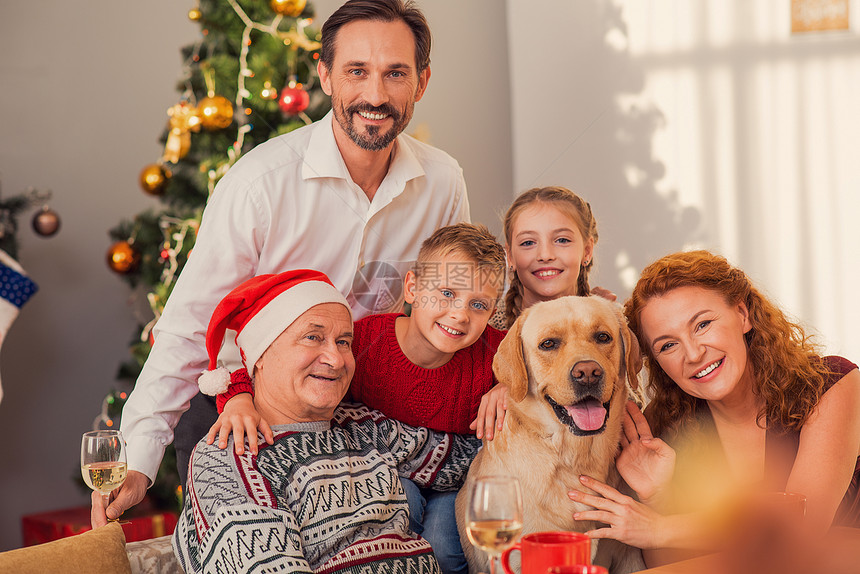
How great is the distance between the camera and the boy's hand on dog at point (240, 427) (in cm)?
171

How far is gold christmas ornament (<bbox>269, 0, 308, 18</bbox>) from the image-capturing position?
132 inches

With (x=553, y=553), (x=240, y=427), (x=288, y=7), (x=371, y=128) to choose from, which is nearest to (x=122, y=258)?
(x=288, y=7)

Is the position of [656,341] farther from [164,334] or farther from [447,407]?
[164,334]

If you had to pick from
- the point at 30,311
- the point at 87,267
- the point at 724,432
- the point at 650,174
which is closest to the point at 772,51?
the point at 650,174

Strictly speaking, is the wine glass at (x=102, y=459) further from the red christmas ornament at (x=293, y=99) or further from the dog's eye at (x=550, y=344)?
the red christmas ornament at (x=293, y=99)

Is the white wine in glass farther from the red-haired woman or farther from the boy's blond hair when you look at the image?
the red-haired woman

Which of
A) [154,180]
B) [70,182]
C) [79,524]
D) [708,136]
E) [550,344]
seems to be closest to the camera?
[550,344]

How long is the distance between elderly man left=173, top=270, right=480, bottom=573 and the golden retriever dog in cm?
28

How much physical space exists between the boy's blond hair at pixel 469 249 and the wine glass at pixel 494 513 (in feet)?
3.13

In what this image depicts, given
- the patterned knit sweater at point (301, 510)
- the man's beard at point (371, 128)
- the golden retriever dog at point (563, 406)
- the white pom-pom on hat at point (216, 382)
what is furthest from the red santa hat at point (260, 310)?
the man's beard at point (371, 128)

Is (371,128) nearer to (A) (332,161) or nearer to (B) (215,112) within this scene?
(A) (332,161)

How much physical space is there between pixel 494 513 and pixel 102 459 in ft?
3.24

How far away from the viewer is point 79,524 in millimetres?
3707

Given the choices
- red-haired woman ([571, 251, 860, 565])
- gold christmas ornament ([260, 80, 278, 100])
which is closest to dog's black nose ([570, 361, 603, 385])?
red-haired woman ([571, 251, 860, 565])
